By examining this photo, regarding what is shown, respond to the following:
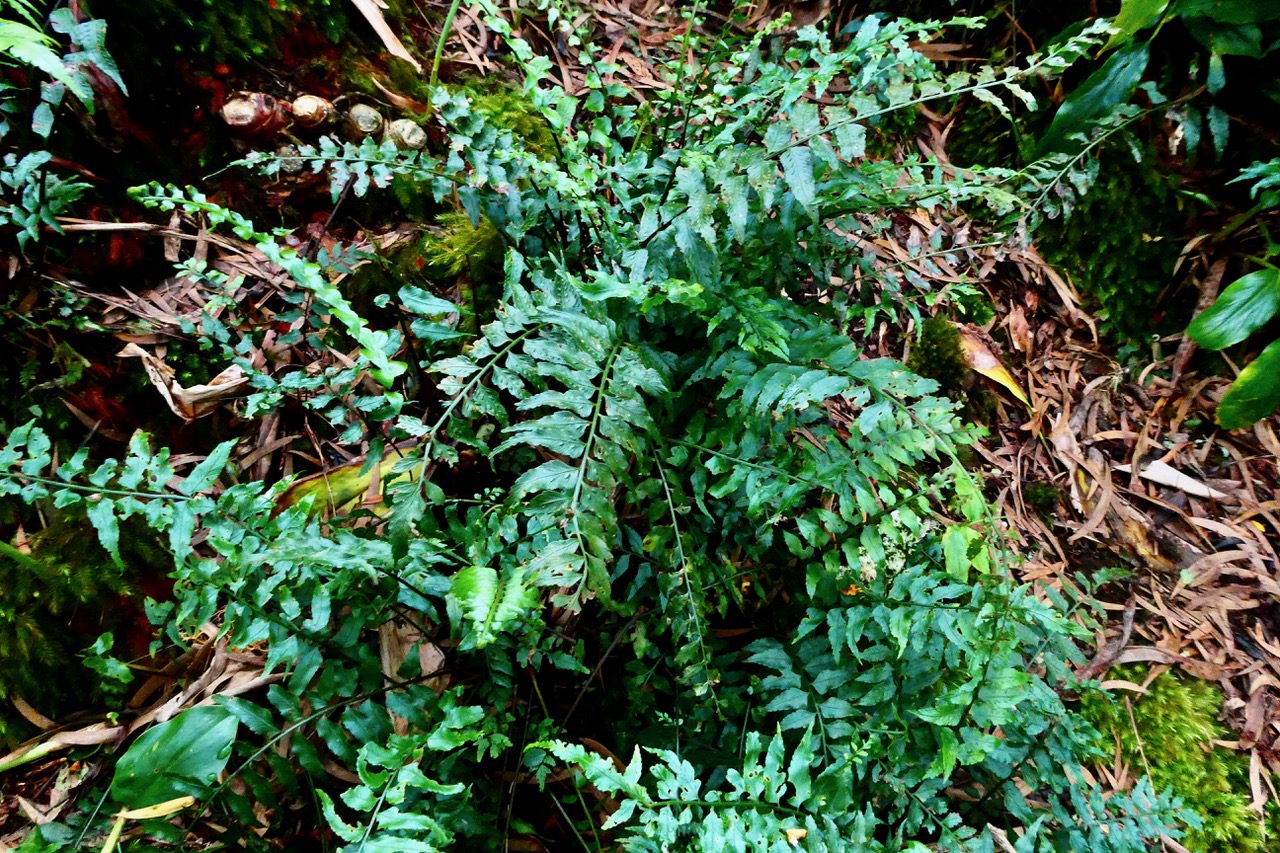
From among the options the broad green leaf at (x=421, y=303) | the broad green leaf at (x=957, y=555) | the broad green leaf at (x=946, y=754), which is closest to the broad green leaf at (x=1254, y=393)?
the broad green leaf at (x=957, y=555)

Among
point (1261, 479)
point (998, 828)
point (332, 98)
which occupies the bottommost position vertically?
point (998, 828)

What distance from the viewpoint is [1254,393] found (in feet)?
8.98

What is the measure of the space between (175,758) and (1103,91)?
12.5 ft

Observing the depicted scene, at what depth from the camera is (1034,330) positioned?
3.16 meters

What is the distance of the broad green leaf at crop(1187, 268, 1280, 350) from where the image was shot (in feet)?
8.98

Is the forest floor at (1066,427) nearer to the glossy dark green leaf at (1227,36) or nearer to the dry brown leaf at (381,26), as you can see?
the dry brown leaf at (381,26)

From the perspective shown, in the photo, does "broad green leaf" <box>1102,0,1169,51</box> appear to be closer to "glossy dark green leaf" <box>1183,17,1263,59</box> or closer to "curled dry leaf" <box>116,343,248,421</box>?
"glossy dark green leaf" <box>1183,17,1263,59</box>

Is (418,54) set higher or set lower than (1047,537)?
higher

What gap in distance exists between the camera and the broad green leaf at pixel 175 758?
4.31 feet

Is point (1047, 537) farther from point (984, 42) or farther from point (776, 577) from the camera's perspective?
point (984, 42)

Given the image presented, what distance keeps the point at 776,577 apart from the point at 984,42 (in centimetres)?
295

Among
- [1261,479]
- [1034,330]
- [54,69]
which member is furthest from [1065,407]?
[54,69]

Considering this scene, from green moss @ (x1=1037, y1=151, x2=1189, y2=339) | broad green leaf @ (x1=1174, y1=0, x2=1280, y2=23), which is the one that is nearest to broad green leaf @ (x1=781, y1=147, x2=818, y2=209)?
green moss @ (x1=1037, y1=151, x2=1189, y2=339)

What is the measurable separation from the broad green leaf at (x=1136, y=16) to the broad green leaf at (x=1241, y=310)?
111 cm
